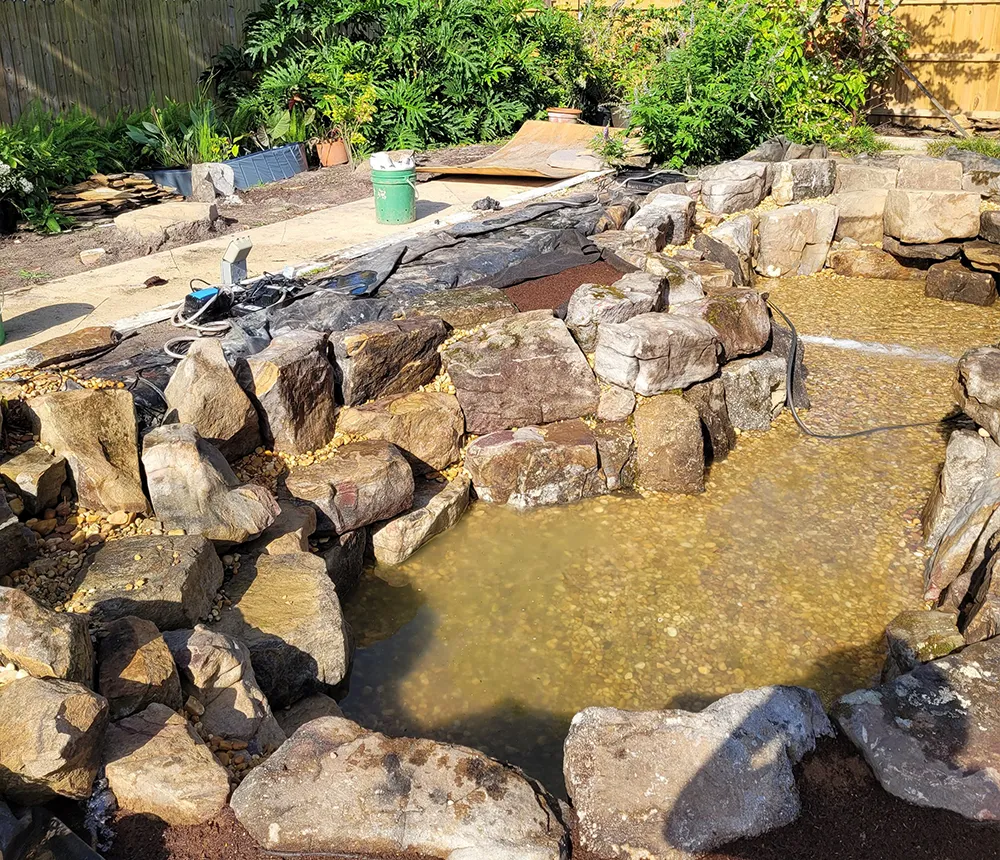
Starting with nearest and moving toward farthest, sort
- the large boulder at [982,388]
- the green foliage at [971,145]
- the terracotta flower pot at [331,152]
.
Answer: the large boulder at [982,388], the green foliage at [971,145], the terracotta flower pot at [331,152]

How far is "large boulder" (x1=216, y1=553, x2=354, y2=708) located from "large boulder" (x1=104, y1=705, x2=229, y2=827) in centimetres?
80

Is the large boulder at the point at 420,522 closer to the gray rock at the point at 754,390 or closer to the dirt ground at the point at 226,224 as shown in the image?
the gray rock at the point at 754,390

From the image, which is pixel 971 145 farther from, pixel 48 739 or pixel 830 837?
pixel 48 739

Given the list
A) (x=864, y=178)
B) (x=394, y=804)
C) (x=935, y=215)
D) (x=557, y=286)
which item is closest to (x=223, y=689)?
(x=394, y=804)

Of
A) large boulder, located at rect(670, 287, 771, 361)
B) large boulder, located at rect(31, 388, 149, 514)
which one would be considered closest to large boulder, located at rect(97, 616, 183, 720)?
large boulder, located at rect(31, 388, 149, 514)

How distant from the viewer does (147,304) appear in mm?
6805

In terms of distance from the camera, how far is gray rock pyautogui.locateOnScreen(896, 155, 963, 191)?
9.43 metres

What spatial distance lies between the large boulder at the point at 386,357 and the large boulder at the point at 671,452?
1.48 meters

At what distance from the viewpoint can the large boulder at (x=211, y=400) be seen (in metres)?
4.80

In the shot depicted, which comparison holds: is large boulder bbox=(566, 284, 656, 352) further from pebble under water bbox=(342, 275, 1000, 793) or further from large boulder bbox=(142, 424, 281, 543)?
large boulder bbox=(142, 424, 281, 543)

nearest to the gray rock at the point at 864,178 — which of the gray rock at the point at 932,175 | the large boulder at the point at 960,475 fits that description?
the gray rock at the point at 932,175

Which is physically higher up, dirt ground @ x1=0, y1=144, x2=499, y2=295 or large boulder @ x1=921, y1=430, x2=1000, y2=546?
dirt ground @ x1=0, y1=144, x2=499, y2=295

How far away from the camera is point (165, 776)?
9.42 ft

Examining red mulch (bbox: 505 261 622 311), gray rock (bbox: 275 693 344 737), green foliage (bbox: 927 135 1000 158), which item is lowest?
gray rock (bbox: 275 693 344 737)
